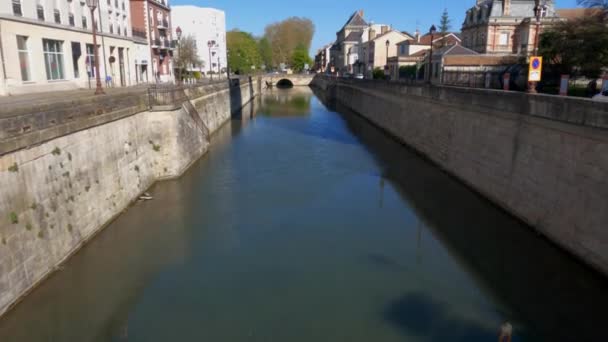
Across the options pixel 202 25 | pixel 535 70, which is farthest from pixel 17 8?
pixel 202 25

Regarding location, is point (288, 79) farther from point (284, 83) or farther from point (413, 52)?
point (413, 52)

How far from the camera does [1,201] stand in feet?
26.0

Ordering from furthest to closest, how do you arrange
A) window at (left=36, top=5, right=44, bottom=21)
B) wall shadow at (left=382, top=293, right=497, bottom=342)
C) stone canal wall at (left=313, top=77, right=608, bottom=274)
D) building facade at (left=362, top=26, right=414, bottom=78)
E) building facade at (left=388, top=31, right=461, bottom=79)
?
building facade at (left=362, top=26, right=414, bottom=78) → building facade at (left=388, top=31, right=461, bottom=79) → window at (left=36, top=5, right=44, bottom=21) → stone canal wall at (left=313, top=77, right=608, bottom=274) → wall shadow at (left=382, top=293, right=497, bottom=342)

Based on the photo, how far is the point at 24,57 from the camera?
1950 centimetres

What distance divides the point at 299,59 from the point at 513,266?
101 meters

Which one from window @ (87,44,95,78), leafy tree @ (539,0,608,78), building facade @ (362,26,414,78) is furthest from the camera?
building facade @ (362,26,414,78)

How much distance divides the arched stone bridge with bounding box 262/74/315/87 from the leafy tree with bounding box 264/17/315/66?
74.0 ft

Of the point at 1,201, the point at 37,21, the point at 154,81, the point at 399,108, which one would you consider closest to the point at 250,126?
the point at 154,81

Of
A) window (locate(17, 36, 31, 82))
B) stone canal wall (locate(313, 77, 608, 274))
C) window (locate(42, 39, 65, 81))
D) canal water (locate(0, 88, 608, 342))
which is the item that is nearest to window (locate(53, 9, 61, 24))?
window (locate(42, 39, 65, 81))

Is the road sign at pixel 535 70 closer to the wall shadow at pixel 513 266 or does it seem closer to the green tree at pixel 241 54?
the wall shadow at pixel 513 266

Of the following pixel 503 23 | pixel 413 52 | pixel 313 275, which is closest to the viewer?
pixel 313 275

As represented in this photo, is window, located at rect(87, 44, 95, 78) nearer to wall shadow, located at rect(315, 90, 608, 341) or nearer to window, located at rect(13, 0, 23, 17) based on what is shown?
window, located at rect(13, 0, 23, 17)

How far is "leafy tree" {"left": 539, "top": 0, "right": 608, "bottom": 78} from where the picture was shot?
17766 mm

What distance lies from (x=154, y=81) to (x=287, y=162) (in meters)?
20.8
